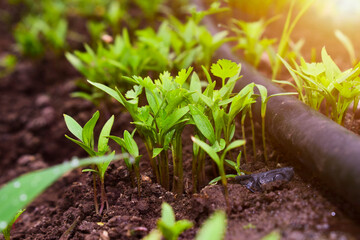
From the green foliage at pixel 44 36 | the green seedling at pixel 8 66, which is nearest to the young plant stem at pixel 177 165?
the green foliage at pixel 44 36

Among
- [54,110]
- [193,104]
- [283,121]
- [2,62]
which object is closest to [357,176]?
[283,121]

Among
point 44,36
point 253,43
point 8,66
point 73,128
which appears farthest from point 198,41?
point 8,66

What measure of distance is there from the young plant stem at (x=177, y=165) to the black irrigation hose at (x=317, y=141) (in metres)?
0.38

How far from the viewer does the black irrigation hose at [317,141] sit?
1.03 metres

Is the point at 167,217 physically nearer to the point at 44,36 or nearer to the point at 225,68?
the point at 225,68

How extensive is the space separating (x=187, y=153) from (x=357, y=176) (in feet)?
2.80

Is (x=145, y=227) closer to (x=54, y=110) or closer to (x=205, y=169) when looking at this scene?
(x=205, y=169)

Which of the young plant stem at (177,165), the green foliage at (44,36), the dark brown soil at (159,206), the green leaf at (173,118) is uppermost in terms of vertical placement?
the green foliage at (44,36)

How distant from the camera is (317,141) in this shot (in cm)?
116

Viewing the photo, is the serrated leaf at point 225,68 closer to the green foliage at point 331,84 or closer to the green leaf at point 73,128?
the green foliage at point 331,84

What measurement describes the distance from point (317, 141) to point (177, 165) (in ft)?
1.72

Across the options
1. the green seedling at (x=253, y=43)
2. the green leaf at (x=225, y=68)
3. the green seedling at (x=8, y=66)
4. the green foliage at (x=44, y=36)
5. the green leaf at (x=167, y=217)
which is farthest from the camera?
the green seedling at (x=8, y=66)

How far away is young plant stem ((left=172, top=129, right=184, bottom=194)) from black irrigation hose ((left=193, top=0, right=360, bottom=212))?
38 centimetres

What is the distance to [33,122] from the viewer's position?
2.62 metres
